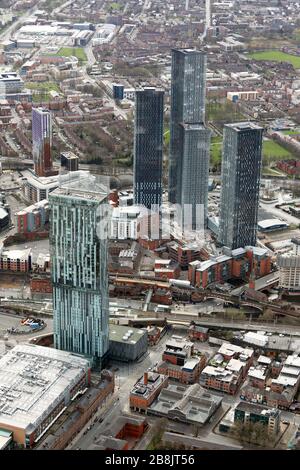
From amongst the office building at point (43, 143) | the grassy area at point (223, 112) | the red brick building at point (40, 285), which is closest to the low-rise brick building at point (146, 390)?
the red brick building at point (40, 285)

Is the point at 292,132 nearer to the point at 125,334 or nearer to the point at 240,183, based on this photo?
the point at 240,183

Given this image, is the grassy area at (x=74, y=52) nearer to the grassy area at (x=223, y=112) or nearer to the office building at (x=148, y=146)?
the grassy area at (x=223, y=112)

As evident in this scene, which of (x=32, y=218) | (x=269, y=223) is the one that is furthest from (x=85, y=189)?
(x=269, y=223)

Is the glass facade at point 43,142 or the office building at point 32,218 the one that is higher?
the glass facade at point 43,142

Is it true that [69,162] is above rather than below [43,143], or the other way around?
below

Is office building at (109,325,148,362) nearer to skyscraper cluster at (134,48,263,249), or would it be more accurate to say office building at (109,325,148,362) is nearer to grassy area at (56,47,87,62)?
skyscraper cluster at (134,48,263,249)
